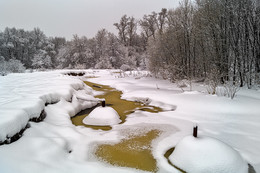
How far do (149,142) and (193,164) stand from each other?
1.39m

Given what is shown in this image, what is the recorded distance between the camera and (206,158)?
3191 millimetres

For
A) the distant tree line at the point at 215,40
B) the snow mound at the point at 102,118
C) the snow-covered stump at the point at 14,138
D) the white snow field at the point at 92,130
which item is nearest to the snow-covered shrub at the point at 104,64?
the distant tree line at the point at 215,40

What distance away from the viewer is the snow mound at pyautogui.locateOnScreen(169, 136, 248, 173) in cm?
306

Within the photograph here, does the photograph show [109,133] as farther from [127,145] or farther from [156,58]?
[156,58]

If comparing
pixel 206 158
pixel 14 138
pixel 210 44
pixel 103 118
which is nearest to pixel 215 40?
pixel 210 44

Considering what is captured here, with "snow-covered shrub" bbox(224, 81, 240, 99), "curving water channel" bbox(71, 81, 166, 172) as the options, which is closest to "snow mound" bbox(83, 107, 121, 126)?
"curving water channel" bbox(71, 81, 166, 172)

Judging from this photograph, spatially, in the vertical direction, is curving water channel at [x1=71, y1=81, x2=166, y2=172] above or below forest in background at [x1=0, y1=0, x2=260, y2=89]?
below

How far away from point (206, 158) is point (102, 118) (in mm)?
3459

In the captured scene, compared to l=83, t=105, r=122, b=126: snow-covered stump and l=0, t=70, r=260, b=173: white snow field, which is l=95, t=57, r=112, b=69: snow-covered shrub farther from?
l=83, t=105, r=122, b=126: snow-covered stump

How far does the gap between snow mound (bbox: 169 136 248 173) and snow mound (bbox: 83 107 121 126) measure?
260cm

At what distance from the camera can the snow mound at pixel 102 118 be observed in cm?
565

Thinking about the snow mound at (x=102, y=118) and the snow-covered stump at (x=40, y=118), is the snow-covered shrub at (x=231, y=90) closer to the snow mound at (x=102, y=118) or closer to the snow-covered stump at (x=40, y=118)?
the snow mound at (x=102, y=118)

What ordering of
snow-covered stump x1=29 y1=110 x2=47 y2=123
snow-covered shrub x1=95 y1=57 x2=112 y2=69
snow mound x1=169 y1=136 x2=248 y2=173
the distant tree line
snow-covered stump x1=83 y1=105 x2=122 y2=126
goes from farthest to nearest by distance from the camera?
snow-covered shrub x1=95 y1=57 x2=112 y2=69
the distant tree line
snow-covered stump x1=83 y1=105 x2=122 y2=126
snow-covered stump x1=29 y1=110 x2=47 y2=123
snow mound x1=169 y1=136 x2=248 y2=173

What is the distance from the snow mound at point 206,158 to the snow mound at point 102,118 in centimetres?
260
